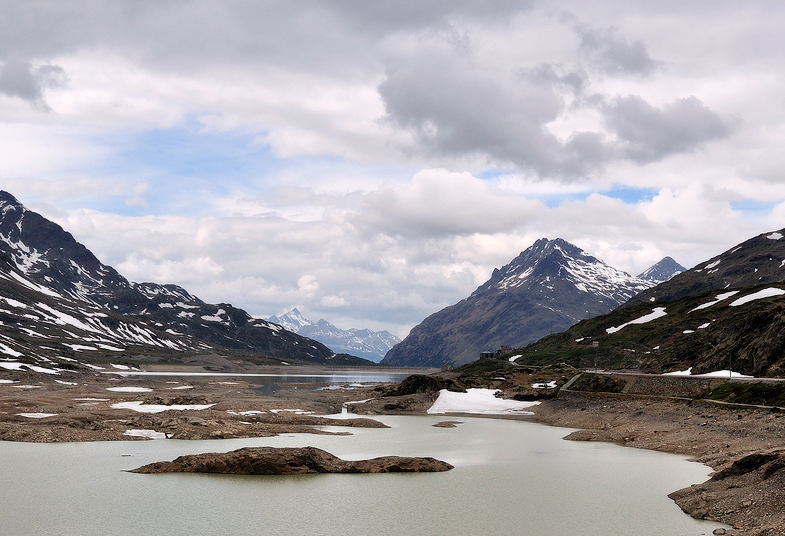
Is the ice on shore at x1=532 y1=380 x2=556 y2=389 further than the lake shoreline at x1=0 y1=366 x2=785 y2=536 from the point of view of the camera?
Yes

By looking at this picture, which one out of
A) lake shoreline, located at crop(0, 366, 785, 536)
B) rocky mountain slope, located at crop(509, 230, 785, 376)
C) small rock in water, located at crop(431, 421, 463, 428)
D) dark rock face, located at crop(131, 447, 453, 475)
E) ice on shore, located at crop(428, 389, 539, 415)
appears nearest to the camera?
lake shoreline, located at crop(0, 366, 785, 536)

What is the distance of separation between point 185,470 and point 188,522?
1276cm

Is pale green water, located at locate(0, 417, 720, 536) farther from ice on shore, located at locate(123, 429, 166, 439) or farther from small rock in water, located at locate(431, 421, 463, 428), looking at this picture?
small rock in water, located at locate(431, 421, 463, 428)

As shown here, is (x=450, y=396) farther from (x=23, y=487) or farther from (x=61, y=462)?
(x=23, y=487)

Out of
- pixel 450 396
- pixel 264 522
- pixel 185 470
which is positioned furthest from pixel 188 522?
pixel 450 396

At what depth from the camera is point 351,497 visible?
39.9m

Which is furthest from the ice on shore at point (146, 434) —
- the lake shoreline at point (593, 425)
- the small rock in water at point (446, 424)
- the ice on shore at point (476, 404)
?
the ice on shore at point (476, 404)

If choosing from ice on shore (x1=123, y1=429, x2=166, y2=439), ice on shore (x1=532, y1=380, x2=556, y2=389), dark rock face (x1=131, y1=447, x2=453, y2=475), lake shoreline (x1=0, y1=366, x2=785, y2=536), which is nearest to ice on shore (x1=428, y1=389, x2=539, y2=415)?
lake shoreline (x1=0, y1=366, x2=785, y2=536)

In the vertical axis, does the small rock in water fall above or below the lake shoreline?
below

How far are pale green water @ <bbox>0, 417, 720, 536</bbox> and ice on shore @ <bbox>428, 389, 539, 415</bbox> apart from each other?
48.0m

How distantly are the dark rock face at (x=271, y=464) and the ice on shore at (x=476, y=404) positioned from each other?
5964 cm

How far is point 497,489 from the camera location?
43.2m

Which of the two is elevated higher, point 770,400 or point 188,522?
point 770,400

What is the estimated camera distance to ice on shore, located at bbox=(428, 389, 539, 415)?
107562 mm
